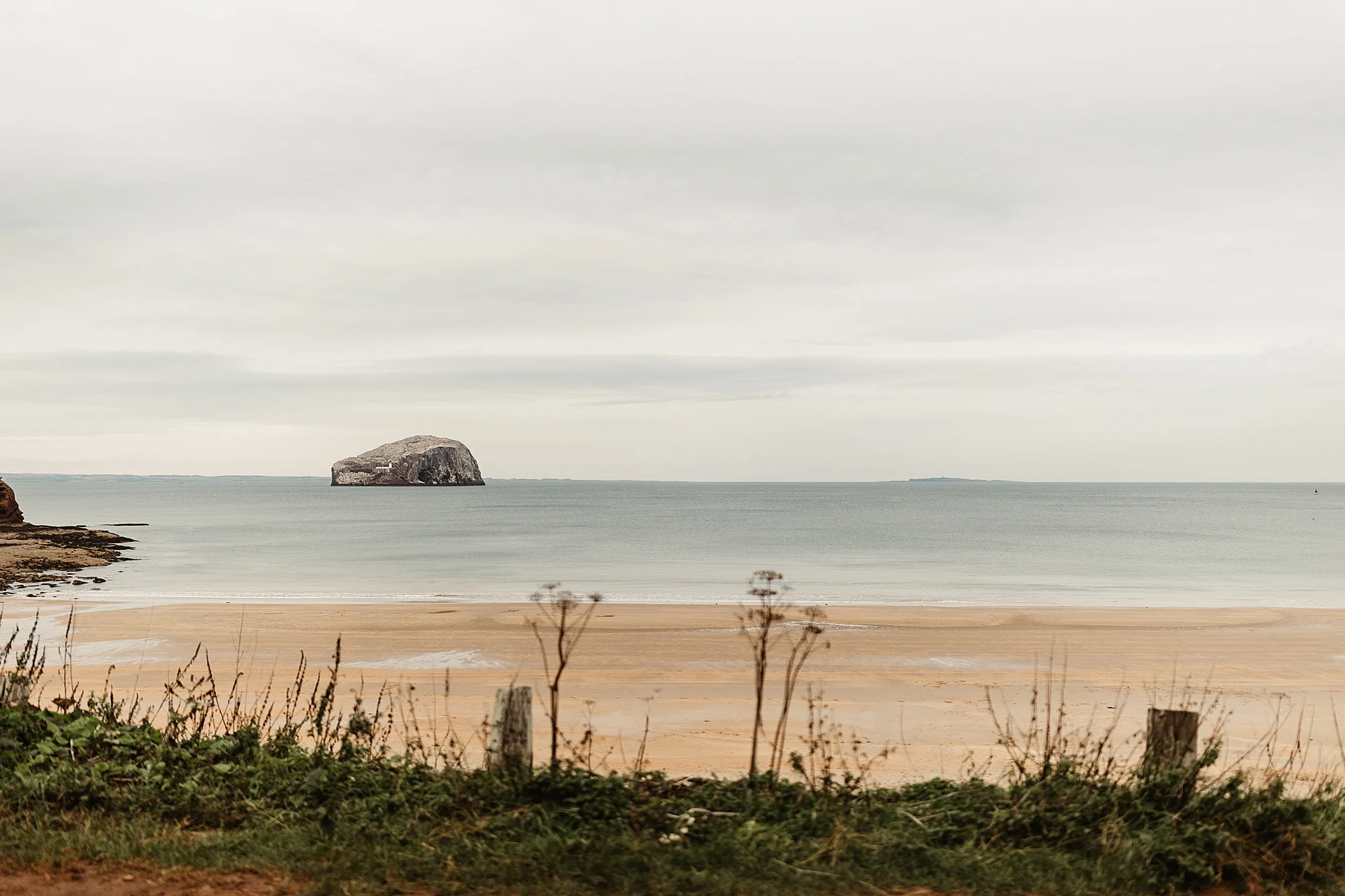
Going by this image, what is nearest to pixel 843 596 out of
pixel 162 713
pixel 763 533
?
pixel 162 713

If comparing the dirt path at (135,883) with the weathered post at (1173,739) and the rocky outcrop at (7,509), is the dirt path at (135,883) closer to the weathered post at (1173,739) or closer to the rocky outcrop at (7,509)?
the weathered post at (1173,739)

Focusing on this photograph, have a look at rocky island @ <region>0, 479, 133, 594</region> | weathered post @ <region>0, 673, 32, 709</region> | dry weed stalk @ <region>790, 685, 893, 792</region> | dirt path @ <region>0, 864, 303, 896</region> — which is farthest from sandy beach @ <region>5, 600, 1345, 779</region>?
rocky island @ <region>0, 479, 133, 594</region>

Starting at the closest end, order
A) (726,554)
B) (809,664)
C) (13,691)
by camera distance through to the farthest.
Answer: (13,691) → (809,664) → (726,554)

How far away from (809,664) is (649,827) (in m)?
12.2

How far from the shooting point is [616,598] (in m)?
30.9

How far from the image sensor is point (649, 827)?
5.91 m

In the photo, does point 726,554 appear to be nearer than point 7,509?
Yes

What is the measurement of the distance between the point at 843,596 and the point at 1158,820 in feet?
88.7

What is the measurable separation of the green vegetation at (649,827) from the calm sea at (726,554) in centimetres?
2434

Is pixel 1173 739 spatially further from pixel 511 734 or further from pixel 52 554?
pixel 52 554

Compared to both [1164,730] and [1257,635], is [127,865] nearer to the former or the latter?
[1164,730]

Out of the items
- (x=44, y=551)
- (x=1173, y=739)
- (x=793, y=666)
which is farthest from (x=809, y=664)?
(x=44, y=551)

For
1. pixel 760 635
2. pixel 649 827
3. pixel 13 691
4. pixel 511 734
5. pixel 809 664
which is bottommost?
pixel 809 664

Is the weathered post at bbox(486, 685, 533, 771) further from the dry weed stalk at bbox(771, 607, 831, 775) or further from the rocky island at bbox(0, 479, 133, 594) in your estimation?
the rocky island at bbox(0, 479, 133, 594)
